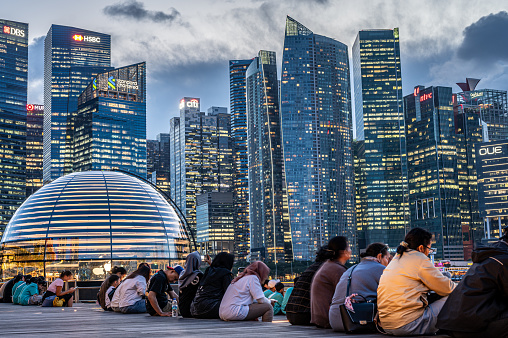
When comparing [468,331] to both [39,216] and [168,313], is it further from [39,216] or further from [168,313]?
[39,216]

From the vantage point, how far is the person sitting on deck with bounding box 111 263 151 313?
55.5ft

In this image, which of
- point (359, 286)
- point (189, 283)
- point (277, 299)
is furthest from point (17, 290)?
point (359, 286)

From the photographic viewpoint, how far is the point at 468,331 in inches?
296

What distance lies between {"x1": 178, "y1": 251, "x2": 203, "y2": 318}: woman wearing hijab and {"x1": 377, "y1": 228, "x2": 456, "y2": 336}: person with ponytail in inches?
256

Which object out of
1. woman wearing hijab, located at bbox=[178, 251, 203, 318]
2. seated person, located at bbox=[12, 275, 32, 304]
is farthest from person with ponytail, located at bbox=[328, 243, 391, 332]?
seated person, located at bbox=[12, 275, 32, 304]

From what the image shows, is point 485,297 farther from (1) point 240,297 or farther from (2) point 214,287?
(2) point 214,287

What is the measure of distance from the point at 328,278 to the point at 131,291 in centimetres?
794

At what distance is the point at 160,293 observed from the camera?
50.4ft

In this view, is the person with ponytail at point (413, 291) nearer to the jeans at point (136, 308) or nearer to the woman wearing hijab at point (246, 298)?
the woman wearing hijab at point (246, 298)

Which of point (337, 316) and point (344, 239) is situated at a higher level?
point (344, 239)

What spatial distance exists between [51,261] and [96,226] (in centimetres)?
429

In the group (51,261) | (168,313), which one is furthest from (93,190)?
(168,313)

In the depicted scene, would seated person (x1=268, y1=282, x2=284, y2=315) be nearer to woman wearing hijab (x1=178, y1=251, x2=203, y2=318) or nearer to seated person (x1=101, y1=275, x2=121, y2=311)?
woman wearing hijab (x1=178, y1=251, x2=203, y2=318)

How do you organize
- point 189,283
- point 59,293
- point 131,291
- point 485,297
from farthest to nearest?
1. point 59,293
2. point 131,291
3. point 189,283
4. point 485,297
